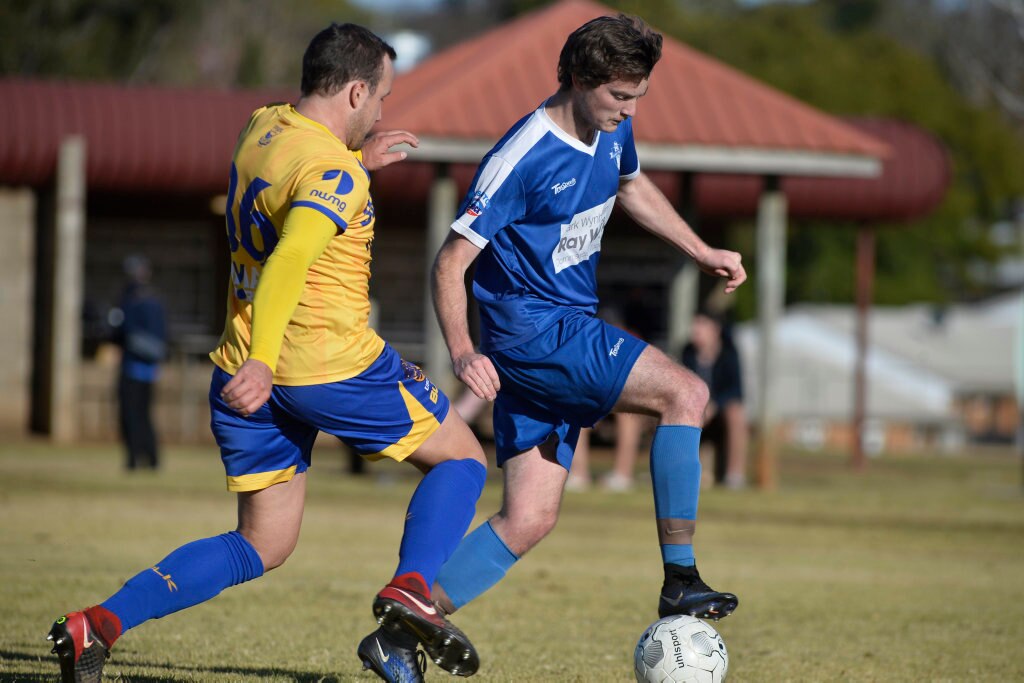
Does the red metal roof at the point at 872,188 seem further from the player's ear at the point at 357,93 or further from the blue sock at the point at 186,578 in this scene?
the blue sock at the point at 186,578

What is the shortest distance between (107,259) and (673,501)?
1874cm

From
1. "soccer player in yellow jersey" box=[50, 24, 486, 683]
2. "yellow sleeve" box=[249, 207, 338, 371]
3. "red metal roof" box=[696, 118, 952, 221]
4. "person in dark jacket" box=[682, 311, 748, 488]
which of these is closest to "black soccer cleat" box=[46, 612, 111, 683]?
"soccer player in yellow jersey" box=[50, 24, 486, 683]

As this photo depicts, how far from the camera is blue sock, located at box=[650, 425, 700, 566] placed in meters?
4.93

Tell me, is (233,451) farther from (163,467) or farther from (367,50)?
(163,467)

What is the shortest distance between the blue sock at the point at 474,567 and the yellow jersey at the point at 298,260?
840mm

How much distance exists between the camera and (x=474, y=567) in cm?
502

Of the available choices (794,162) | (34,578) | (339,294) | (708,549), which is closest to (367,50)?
(339,294)

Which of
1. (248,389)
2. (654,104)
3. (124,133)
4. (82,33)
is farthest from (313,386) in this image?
(82,33)

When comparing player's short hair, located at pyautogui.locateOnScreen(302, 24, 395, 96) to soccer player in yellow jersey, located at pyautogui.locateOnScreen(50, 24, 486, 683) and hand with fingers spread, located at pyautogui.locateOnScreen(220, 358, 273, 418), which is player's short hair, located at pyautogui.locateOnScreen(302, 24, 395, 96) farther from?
hand with fingers spread, located at pyautogui.locateOnScreen(220, 358, 273, 418)

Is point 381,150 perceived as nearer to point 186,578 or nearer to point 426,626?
point 186,578

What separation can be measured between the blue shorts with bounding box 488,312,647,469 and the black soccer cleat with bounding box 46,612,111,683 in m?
1.47

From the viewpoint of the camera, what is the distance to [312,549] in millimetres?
9852

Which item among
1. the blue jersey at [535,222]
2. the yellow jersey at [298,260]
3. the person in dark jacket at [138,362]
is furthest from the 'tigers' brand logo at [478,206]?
the person in dark jacket at [138,362]

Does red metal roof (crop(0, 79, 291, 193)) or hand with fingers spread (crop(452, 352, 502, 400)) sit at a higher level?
red metal roof (crop(0, 79, 291, 193))
